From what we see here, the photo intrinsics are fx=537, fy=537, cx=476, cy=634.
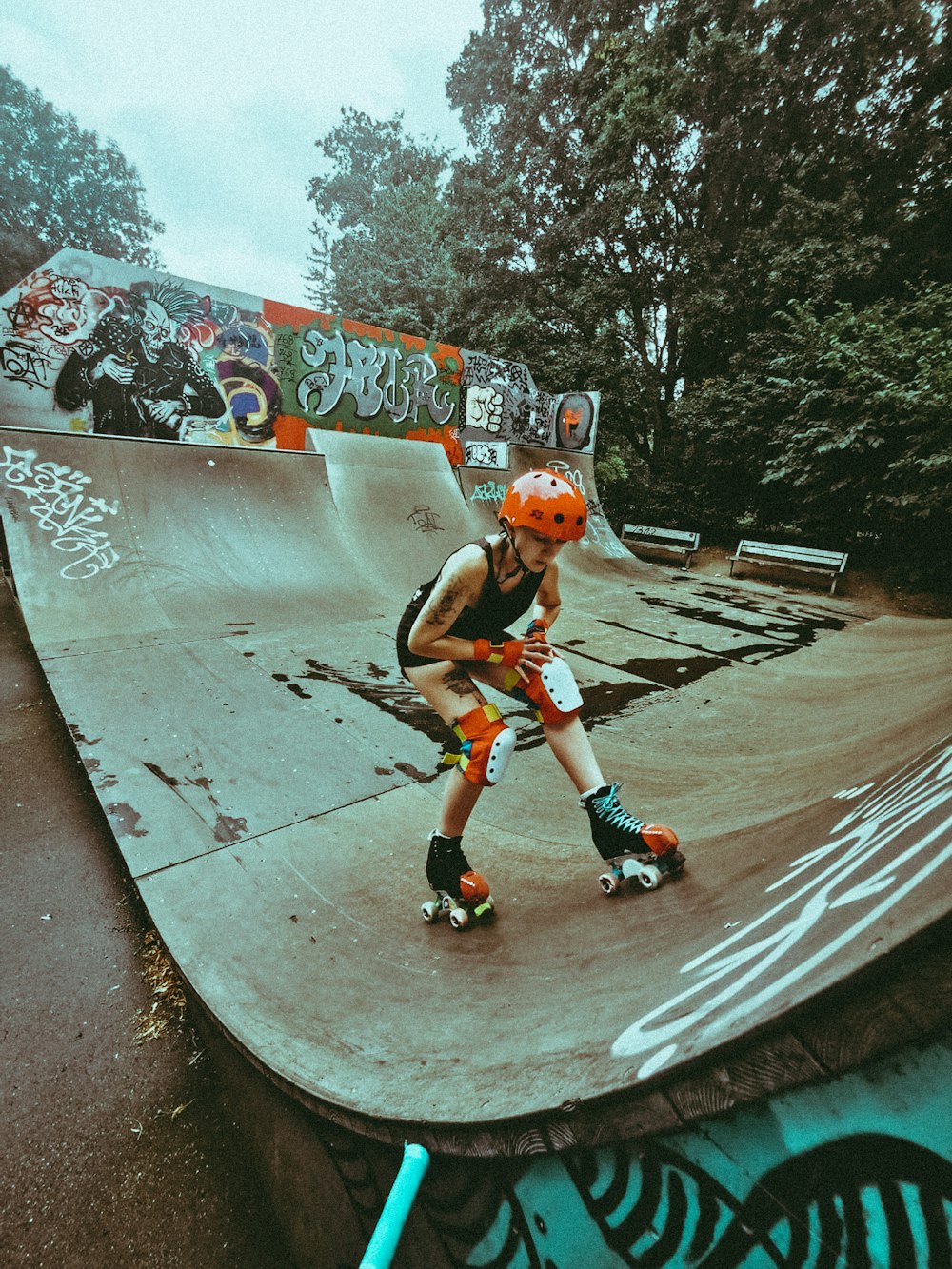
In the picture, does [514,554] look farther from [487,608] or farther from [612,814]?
[612,814]

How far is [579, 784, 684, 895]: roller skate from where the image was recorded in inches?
77.7

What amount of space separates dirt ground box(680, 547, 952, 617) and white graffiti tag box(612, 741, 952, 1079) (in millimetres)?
9753

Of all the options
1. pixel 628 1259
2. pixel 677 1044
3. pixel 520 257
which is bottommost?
pixel 628 1259

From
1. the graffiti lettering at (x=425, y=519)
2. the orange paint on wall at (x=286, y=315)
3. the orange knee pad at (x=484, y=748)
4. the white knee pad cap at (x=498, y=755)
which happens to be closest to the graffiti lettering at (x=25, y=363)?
the orange paint on wall at (x=286, y=315)

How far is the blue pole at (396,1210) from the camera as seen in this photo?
35.1 inches

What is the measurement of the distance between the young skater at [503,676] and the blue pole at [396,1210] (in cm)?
96

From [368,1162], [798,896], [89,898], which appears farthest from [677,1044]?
[89,898]

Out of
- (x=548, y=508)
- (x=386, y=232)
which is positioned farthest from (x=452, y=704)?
(x=386, y=232)

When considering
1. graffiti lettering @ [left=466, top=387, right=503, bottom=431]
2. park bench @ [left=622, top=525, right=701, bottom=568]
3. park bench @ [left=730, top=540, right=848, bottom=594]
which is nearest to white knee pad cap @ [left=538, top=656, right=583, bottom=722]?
park bench @ [left=730, top=540, right=848, bottom=594]

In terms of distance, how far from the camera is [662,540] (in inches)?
558

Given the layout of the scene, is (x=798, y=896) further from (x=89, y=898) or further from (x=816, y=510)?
(x=816, y=510)

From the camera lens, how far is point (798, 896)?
132 cm

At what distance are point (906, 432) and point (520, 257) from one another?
13400 millimetres

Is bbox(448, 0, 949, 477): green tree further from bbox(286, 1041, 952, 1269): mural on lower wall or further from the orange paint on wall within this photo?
bbox(286, 1041, 952, 1269): mural on lower wall
